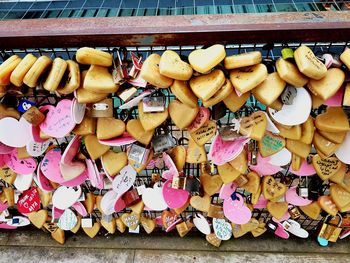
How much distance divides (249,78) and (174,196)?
0.61m

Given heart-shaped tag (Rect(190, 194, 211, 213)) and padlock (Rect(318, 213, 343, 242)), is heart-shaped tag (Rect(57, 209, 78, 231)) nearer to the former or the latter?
heart-shaped tag (Rect(190, 194, 211, 213))

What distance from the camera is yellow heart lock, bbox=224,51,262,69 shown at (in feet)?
2.64

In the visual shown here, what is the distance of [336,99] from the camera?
2.95 feet

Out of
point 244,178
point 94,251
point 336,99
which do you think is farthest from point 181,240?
point 336,99

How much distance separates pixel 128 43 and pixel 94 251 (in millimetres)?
1022

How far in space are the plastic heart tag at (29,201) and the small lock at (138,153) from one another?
507mm

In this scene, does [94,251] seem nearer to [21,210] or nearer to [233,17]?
[21,210]

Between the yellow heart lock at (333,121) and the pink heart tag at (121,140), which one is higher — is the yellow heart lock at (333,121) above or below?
above

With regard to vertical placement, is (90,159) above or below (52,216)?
above

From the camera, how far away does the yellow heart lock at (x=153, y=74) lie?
832 millimetres

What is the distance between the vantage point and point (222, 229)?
57.7 inches

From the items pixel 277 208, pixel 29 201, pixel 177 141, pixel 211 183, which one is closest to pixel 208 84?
pixel 177 141

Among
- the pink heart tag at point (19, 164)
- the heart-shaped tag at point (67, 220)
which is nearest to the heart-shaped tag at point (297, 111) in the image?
the pink heart tag at point (19, 164)

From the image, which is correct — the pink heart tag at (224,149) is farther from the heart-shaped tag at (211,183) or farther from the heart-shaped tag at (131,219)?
the heart-shaped tag at (131,219)
